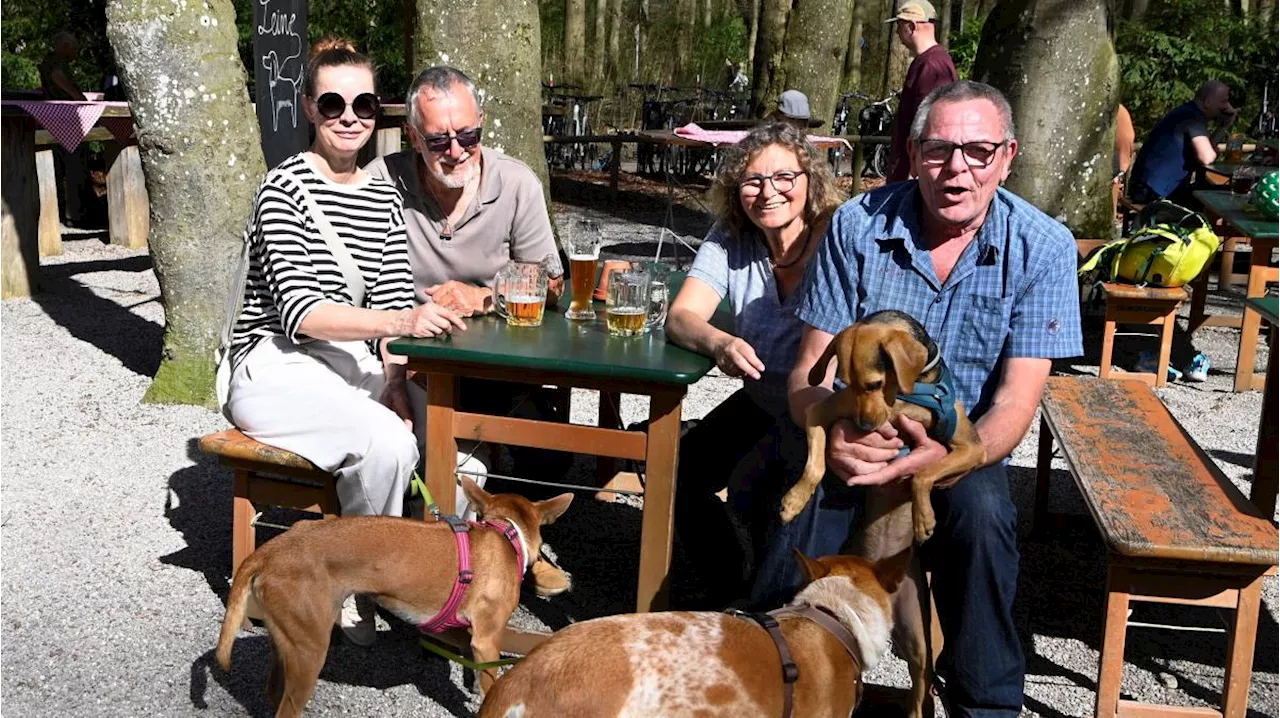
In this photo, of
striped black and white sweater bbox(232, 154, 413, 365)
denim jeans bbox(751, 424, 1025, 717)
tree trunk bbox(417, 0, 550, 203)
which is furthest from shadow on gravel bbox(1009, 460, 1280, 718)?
tree trunk bbox(417, 0, 550, 203)

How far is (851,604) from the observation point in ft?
9.41

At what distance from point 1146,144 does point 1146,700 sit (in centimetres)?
835

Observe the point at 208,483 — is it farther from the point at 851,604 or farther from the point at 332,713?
the point at 851,604

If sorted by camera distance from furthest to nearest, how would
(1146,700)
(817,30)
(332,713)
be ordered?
(817,30), (1146,700), (332,713)

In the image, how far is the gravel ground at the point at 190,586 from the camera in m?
3.70

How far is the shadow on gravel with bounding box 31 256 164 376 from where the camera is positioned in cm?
788

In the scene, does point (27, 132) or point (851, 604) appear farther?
point (27, 132)

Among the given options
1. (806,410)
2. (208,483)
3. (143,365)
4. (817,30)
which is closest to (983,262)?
(806,410)

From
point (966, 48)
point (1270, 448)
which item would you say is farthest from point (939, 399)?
point (966, 48)

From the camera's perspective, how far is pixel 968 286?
11.0ft

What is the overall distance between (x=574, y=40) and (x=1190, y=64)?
10.2 metres

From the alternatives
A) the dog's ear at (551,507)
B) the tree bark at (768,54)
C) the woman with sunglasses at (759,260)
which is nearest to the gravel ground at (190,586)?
the dog's ear at (551,507)

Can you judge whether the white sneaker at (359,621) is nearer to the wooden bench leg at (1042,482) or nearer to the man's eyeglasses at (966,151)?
the man's eyeglasses at (966,151)

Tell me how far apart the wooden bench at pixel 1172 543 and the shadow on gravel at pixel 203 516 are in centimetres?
284
